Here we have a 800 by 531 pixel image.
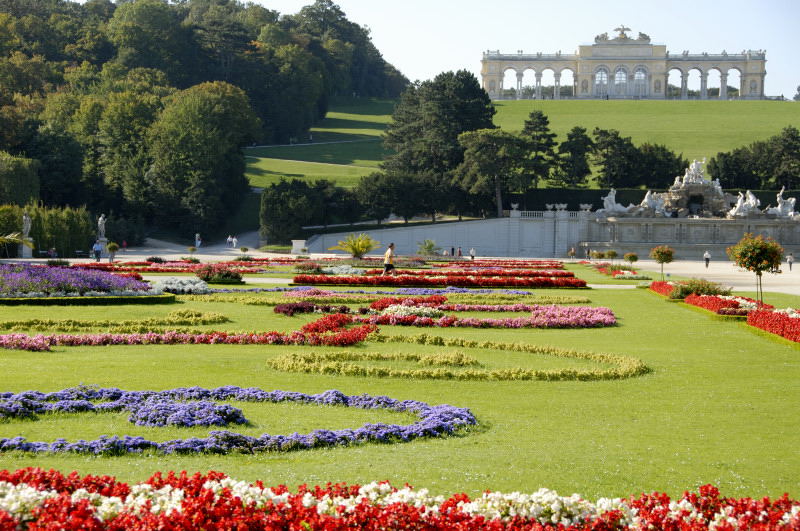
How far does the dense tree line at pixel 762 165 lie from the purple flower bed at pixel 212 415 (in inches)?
2765

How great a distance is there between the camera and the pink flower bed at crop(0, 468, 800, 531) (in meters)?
5.57

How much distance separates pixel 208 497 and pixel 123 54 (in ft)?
293

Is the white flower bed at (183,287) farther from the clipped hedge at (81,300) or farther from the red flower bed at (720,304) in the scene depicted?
the red flower bed at (720,304)

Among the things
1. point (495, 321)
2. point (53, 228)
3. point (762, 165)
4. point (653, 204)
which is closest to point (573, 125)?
point (762, 165)

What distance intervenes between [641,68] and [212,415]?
124419 mm

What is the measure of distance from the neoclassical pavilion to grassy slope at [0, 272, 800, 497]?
114 meters

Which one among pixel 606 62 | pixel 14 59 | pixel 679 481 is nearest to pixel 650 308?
pixel 679 481

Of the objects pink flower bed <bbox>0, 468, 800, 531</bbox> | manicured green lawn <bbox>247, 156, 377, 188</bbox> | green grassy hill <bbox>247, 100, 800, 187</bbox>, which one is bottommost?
pink flower bed <bbox>0, 468, 800, 531</bbox>

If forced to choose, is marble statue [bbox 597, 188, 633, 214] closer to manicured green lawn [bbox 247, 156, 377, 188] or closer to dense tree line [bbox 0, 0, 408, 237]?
manicured green lawn [bbox 247, 156, 377, 188]

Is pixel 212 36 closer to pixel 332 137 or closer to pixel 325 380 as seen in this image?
pixel 332 137

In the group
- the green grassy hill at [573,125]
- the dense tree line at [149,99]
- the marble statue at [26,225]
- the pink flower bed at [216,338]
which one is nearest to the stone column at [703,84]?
the green grassy hill at [573,125]

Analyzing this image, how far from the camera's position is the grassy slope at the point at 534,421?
7629 mm

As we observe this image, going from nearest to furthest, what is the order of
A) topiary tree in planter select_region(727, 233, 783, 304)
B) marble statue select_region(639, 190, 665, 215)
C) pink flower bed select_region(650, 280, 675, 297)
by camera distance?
topiary tree in planter select_region(727, 233, 783, 304)
pink flower bed select_region(650, 280, 675, 297)
marble statue select_region(639, 190, 665, 215)

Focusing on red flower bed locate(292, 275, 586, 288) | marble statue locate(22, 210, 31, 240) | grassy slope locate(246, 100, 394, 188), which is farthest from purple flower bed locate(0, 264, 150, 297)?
grassy slope locate(246, 100, 394, 188)
